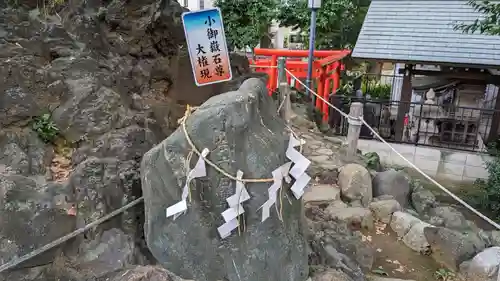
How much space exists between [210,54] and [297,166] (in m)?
1.30

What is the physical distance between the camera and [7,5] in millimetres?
3707

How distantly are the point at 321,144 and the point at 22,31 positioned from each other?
5.80 metres

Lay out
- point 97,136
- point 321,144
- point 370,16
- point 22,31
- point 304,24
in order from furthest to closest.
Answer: point 304,24 < point 370,16 < point 321,144 < point 22,31 < point 97,136

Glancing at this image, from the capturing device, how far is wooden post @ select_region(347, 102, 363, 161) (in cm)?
678

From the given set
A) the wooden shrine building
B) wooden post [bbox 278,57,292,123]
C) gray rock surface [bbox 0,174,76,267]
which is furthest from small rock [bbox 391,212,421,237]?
the wooden shrine building

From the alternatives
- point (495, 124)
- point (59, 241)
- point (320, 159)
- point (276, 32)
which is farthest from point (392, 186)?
point (276, 32)

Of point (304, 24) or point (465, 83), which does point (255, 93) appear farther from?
point (304, 24)

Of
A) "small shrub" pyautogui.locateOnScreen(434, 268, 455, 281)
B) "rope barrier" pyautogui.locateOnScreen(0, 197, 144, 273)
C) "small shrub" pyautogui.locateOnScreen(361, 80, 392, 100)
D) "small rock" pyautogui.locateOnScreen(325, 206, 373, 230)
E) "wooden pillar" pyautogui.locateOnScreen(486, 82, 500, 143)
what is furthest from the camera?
A: "small shrub" pyautogui.locateOnScreen(361, 80, 392, 100)

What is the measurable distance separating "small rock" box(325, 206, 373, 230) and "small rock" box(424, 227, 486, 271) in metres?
0.76

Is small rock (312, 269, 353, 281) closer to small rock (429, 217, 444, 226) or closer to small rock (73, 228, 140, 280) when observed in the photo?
small rock (73, 228, 140, 280)

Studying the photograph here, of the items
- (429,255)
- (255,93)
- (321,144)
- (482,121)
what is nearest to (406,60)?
(482,121)

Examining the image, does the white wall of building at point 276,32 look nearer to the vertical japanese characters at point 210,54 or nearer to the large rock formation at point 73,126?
the large rock formation at point 73,126

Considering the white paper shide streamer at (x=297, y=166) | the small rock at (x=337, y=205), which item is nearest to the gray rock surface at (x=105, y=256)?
the white paper shide streamer at (x=297, y=166)

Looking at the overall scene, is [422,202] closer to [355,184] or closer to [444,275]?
[355,184]
